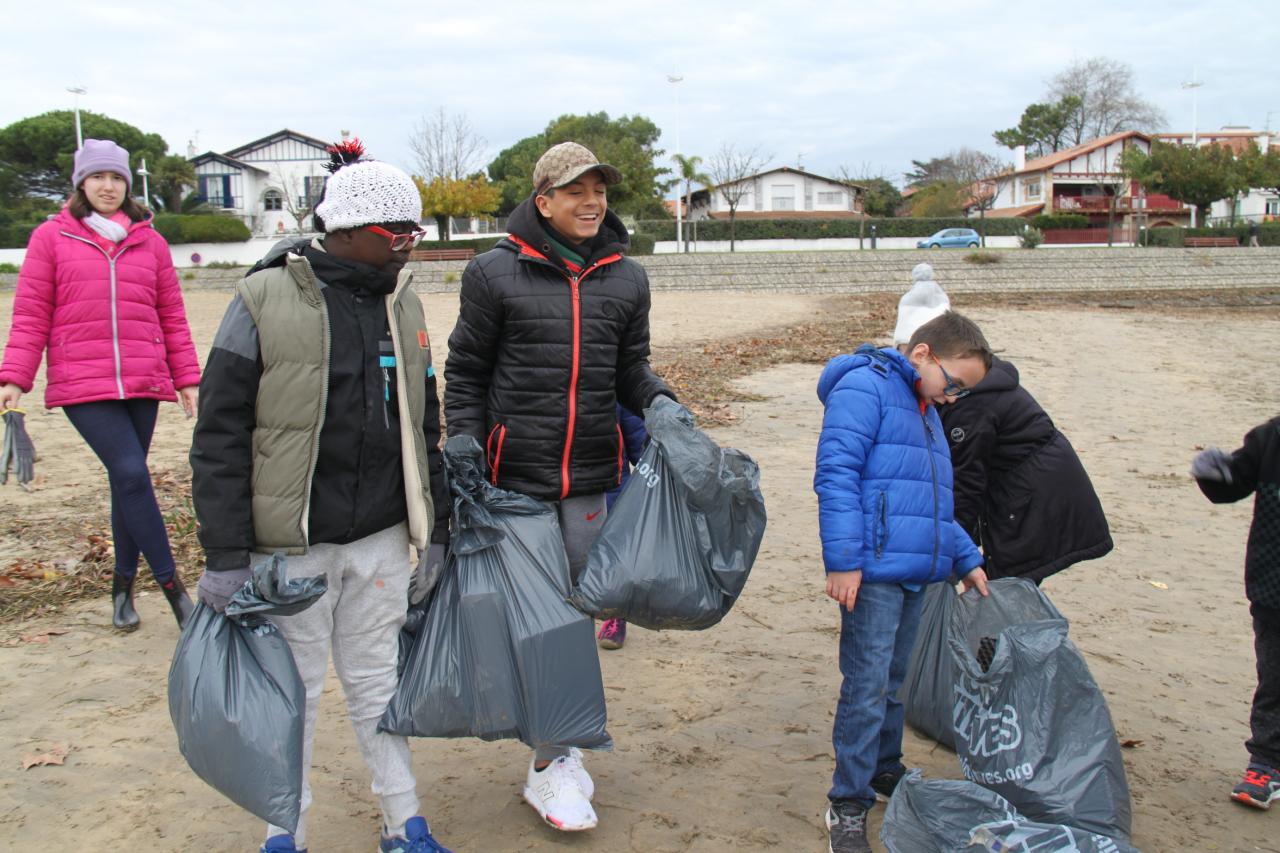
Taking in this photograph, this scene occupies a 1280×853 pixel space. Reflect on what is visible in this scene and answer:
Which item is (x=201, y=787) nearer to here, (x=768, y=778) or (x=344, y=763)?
(x=344, y=763)

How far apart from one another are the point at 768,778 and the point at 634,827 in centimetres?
51

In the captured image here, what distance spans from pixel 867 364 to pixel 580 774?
144 centimetres

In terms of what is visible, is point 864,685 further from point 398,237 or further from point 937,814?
point 398,237

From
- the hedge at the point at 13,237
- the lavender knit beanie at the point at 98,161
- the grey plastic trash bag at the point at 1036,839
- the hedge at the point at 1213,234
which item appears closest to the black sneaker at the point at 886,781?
the grey plastic trash bag at the point at 1036,839

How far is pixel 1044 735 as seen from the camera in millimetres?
2545

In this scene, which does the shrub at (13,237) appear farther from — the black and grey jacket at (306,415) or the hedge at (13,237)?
the black and grey jacket at (306,415)

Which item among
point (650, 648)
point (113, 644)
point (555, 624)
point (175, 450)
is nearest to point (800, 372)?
point (175, 450)

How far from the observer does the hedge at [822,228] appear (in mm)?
48219

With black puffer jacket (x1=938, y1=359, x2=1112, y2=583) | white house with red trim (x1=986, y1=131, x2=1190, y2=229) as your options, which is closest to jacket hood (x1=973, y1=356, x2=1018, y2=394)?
black puffer jacket (x1=938, y1=359, x2=1112, y2=583)

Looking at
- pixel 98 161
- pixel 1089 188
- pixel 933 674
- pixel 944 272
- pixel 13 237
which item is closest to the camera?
pixel 933 674

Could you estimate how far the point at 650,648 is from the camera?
170 inches

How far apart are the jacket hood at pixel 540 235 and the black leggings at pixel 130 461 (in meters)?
1.92

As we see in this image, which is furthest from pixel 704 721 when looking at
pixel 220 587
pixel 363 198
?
pixel 363 198

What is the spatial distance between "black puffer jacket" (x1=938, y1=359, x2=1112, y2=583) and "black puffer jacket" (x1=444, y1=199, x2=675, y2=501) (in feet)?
3.46
